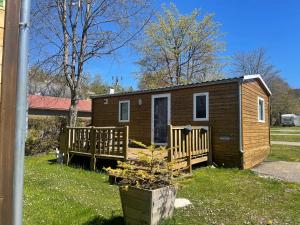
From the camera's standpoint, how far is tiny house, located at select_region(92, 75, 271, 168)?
9.99 m

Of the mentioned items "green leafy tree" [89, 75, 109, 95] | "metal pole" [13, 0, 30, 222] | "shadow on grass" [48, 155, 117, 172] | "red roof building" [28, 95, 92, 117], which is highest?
"green leafy tree" [89, 75, 109, 95]

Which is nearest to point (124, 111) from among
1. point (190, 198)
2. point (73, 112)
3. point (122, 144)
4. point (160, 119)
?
point (160, 119)

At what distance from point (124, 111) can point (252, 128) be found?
5666 millimetres

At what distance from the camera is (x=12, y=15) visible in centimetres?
224

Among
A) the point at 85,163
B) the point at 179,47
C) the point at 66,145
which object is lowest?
the point at 85,163

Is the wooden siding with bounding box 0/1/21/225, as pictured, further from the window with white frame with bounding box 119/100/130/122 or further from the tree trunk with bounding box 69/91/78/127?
the tree trunk with bounding box 69/91/78/127

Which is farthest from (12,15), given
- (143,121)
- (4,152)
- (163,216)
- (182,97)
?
(143,121)

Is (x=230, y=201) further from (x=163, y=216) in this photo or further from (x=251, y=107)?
(x=251, y=107)

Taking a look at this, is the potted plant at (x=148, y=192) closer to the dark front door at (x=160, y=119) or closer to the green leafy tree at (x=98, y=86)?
the dark front door at (x=160, y=119)

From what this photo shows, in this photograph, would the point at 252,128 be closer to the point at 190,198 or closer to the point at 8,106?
the point at 190,198

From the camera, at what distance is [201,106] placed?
1095 centimetres

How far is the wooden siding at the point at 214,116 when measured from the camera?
32.8 feet

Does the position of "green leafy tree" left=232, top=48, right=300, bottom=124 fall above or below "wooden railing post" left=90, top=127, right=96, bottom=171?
above

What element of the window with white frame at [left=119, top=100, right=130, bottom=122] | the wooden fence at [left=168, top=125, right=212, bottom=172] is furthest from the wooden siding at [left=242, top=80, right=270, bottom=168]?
the window with white frame at [left=119, top=100, right=130, bottom=122]
